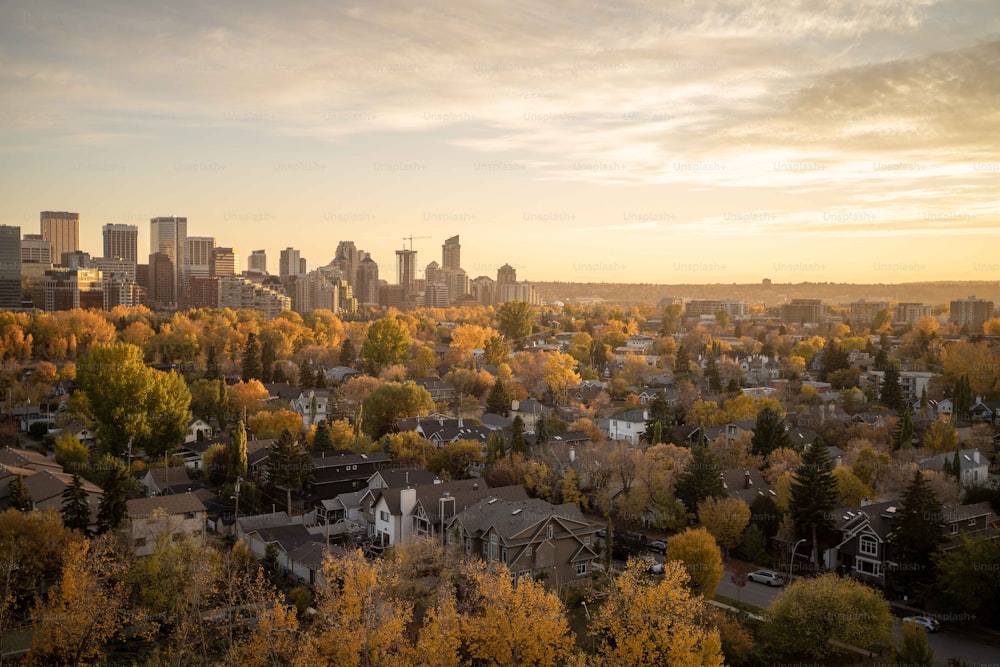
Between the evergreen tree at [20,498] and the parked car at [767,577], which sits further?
the evergreen tree at [20,498]

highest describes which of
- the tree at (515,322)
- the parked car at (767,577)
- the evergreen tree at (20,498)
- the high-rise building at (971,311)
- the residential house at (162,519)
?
the high-rise building at (971,311)

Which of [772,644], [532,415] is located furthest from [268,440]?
[772,644]

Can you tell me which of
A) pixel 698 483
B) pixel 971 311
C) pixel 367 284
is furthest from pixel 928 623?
pixel 367 284

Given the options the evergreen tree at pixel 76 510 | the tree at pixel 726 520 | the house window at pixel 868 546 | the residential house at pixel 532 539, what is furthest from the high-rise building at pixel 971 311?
the evergreen tree at pixel 76 510

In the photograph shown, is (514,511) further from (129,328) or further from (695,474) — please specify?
(129,328)

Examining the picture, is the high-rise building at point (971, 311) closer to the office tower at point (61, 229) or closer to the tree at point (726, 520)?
the tree at point (726, 520)
